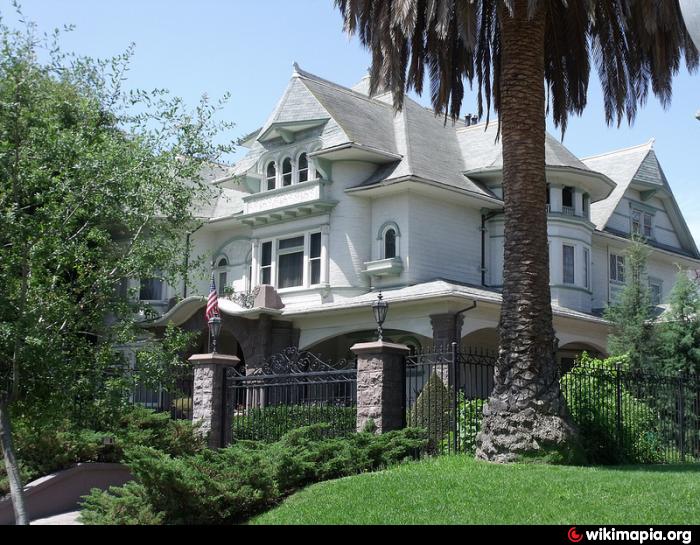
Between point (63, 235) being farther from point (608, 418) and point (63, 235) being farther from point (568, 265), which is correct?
point (568, 265)

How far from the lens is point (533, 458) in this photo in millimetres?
13211

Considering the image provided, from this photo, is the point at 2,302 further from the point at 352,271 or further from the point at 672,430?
the point at 352,271

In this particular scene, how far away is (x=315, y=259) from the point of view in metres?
28.9

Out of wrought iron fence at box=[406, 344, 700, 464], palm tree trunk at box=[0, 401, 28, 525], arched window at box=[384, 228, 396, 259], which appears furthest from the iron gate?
arched window at box=[384, 228, 396, 259]

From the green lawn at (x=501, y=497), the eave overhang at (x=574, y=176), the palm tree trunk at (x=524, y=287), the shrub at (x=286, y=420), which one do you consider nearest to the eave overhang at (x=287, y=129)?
the eave overhang at (x=574, y=176)

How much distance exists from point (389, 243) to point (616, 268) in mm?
10063

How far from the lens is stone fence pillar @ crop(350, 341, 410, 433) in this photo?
14703mm

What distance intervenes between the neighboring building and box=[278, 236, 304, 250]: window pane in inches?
1.8

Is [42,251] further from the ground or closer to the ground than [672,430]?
further from the ground

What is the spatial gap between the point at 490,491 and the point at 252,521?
3.01 metres

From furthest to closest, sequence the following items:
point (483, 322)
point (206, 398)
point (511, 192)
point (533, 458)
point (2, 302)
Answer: point (483, 322) → point (206, 398) → point (511, 192) → point (533, 458) → point (2, 302)

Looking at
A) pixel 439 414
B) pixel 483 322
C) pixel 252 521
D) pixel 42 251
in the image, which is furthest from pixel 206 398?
pixel 483 322

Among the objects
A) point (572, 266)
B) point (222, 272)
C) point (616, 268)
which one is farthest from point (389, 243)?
point (616, 268)
